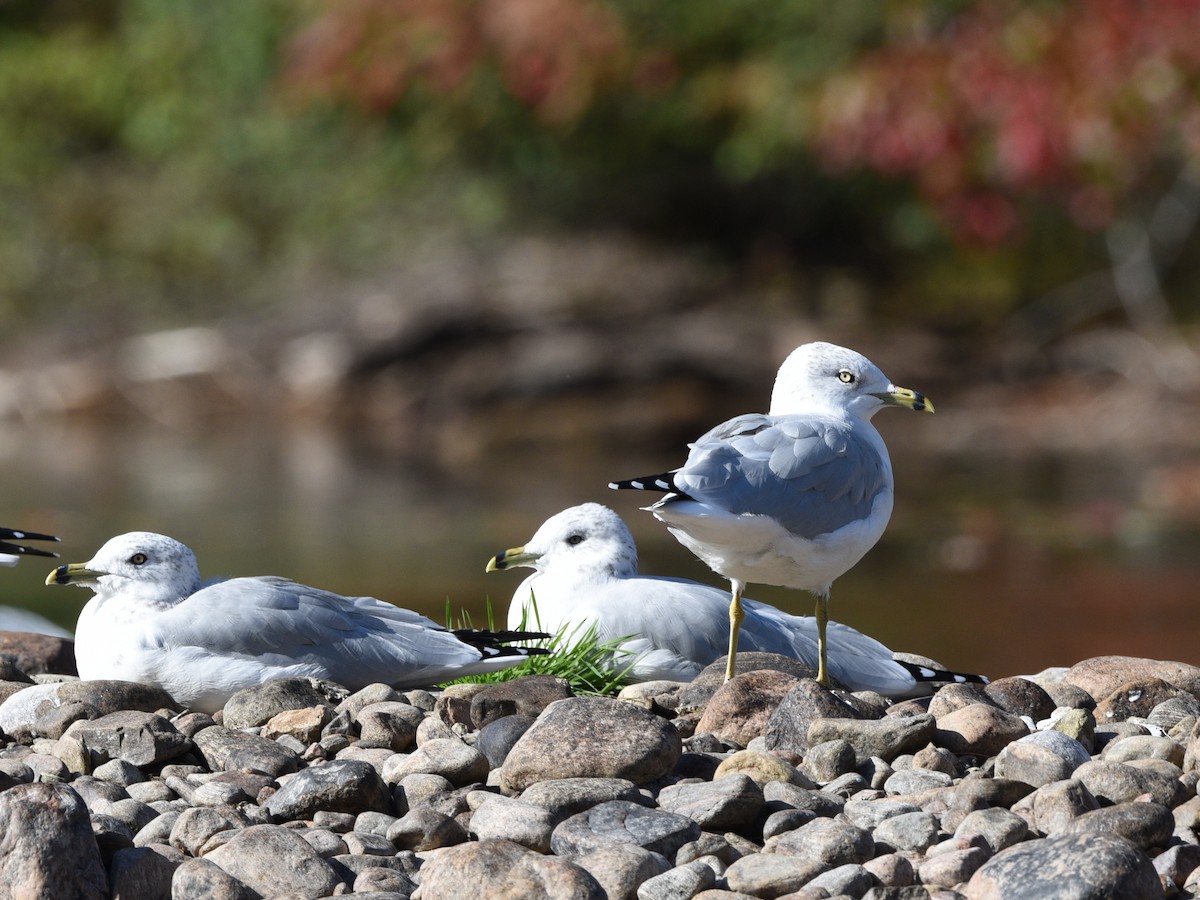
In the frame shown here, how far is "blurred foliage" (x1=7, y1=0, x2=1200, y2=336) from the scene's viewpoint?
12.2m

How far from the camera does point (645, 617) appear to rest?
12.8 ft

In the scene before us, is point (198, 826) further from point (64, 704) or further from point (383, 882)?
point (64, 704)

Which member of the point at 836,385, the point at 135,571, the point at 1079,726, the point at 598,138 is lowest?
the point at 1079,726

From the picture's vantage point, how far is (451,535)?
9.22 meters

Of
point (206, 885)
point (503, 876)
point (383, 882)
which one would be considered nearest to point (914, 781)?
point (503, 876)

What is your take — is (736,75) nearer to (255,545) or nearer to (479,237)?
(479,237)

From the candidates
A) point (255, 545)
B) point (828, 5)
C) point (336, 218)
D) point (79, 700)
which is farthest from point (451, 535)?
point (336, 218)

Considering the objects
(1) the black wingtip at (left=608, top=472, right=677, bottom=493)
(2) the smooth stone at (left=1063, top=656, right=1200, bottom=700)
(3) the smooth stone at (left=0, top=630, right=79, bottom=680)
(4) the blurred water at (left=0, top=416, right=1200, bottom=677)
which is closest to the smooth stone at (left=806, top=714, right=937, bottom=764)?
(1) the black wingtip at (left=608, top=472, right=677, bottom=493)

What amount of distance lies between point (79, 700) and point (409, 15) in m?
11.5

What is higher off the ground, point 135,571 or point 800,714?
point 135,571

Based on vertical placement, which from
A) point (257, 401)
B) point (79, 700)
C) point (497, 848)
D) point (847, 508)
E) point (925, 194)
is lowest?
point (497, 848)

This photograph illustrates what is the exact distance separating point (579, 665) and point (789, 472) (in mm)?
734

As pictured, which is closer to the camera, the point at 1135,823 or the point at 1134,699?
the point at 1135,823

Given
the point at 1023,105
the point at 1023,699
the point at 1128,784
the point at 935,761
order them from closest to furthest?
the point at 1128,784 → the point at 935,761 → the point at 1023,699 → the point at 1023,105
